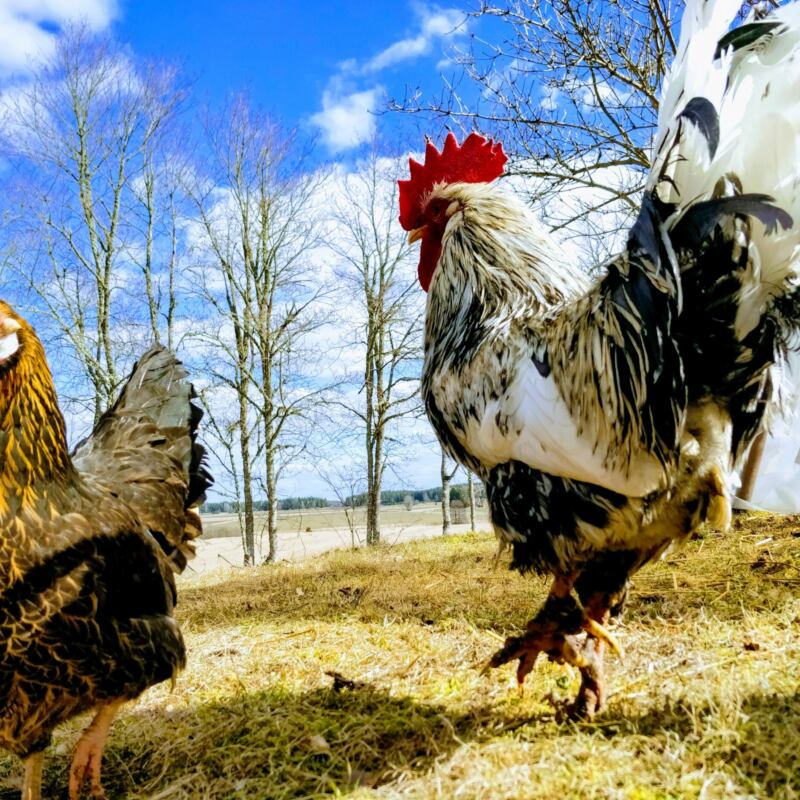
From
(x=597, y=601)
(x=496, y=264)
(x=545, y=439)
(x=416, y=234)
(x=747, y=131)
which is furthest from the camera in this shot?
(x=416, y=234)

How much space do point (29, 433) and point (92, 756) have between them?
1.34 meters

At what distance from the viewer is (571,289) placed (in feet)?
10.1

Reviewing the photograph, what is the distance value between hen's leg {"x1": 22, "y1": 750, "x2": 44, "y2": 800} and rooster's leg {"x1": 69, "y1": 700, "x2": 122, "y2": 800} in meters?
0.13

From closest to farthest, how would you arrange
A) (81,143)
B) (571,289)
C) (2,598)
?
1. (2,598)
2. (571,289)
3. (81,143)

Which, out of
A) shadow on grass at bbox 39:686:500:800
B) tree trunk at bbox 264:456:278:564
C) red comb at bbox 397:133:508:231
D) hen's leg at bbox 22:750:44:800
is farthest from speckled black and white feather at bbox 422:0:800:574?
tree trunk at bbox 264:456:278:564

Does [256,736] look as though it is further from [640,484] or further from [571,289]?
[571,289]

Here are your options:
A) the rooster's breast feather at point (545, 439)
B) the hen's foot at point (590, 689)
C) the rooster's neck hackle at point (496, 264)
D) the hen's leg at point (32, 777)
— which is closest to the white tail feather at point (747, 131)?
the rooster's breast feather at point (545, 439)

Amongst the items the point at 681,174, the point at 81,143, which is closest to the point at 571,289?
the point at 681,174

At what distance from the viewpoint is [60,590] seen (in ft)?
6.98

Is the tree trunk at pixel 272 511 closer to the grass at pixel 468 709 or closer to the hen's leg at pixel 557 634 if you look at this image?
the grass at pixel 468 709

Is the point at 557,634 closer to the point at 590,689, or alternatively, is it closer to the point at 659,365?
the point at 590,689

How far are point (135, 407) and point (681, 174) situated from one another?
3.22 meters

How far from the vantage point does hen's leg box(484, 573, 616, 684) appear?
8.25 feet

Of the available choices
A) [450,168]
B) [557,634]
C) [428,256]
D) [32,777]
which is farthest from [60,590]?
[450,168]
